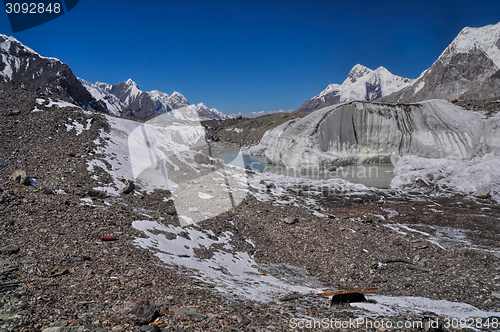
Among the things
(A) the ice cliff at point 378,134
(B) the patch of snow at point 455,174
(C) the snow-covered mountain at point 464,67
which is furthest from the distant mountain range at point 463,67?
(B) the patch of snow at point 455,174

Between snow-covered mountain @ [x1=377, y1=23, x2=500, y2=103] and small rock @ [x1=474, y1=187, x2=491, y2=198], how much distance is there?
152104mm

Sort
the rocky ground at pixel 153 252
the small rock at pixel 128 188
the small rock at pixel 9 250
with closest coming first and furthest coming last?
the rocky ground at pixel 153 252 → the small rock at pixel 9 250 → the small rock at pixel 128 188

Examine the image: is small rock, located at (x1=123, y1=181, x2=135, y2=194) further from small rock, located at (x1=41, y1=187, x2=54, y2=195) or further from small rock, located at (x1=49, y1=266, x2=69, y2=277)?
small rock, located at (x1=49, y1=266, x2=69, y2=277)

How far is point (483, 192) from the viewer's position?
15.1m

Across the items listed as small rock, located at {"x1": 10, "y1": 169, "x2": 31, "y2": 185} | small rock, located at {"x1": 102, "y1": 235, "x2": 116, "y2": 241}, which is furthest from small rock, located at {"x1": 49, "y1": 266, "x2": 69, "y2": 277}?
small rock, located at {"x1": 10, "y1": 169, "x2": 31, "y2": 185}

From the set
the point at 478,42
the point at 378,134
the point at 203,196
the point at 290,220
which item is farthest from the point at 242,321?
the point at 478,42

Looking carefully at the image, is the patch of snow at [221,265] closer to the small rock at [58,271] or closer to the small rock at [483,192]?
the small rock at [58,271]

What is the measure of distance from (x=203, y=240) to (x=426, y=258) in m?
6.96

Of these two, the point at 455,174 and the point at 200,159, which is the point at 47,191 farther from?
the point at 455,174

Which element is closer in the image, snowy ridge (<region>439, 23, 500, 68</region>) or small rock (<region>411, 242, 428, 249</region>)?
small rock (<region>411, 242, 428, 249</region>)

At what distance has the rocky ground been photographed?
11.8ft

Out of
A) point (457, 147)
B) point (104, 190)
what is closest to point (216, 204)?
point (104, 190)

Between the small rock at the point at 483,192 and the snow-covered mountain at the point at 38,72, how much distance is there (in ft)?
324

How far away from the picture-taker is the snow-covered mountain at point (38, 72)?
84625 millimetres
